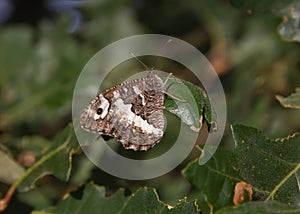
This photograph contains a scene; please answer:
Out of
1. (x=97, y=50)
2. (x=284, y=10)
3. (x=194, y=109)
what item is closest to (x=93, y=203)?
(x=194, y=109)

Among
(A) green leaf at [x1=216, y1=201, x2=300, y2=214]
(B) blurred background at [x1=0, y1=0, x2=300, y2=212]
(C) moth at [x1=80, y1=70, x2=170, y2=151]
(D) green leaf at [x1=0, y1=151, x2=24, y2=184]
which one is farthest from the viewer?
(B) blurred background at [x1=0, y1=0, x2=300, y2=212]

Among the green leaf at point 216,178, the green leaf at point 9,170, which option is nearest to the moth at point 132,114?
the green leaf at point 216,178

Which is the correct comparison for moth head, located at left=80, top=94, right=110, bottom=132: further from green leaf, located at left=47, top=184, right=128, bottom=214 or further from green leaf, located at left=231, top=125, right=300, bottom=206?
green leaf, located at left=231, top=125, right=300, bottom=206

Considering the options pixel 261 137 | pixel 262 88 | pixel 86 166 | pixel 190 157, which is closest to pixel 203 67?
pixel 262 88

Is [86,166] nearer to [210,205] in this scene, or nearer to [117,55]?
[210,205]

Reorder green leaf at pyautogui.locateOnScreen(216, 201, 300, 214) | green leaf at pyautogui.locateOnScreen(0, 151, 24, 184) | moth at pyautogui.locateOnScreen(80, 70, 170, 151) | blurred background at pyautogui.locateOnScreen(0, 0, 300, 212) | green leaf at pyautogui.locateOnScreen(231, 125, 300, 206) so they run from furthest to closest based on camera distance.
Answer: blurred background at pyautogui.locateOnScreen(0, 0, 300, 212) < green leaf at pyautogui.locateOnScreen(0, 151, 24, 184) < moth at pyautogui.locateOnScreen(80, 70, 170, 151) < green leaf at pyautogui.locateOnScreen(231, 125, 300, 206) < green leaf at pyautogui.locateOnScreen(216, 201, 300, 214)

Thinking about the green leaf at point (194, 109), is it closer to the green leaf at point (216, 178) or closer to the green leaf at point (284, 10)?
the green leaf at point (216, 178)

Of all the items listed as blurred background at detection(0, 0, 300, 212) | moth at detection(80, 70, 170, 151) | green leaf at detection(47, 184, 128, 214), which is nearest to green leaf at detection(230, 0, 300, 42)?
blurred background at detection(0, 0, 300, 212)
